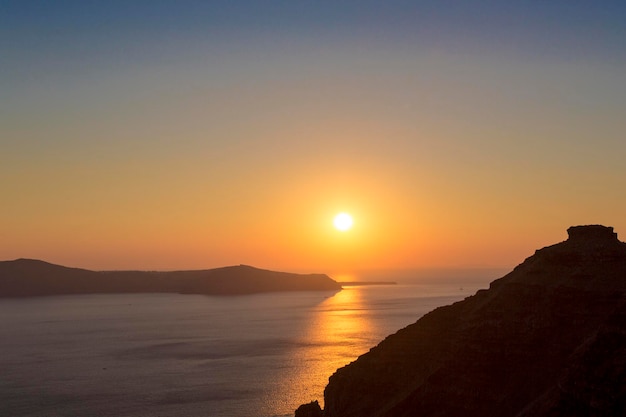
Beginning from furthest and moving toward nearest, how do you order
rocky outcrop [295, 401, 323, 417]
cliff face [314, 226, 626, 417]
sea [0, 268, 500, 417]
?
sea [0, 268, 500, 417]
rocky outcrop [295, 401, 323, 417]
cliff face [314, 226, 626, 417]

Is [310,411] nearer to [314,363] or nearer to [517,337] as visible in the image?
[517,337]

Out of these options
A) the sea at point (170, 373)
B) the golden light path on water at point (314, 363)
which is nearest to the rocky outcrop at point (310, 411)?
the sea at point (170, 373)

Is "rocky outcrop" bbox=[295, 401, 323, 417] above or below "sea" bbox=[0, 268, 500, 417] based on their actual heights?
above

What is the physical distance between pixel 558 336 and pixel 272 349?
121 m

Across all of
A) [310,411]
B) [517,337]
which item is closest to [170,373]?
[310,411]

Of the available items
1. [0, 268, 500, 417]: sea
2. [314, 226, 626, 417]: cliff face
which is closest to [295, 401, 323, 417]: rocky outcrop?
[314, 226, 626, 417]: cliff face

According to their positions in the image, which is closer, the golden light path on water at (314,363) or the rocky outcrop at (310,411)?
the rocky outcrop at (310,411)

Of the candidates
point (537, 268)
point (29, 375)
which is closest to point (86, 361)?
point (29, 375)

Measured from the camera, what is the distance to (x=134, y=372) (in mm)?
129875

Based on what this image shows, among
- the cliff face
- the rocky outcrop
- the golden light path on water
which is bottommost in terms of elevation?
the golden light path on water

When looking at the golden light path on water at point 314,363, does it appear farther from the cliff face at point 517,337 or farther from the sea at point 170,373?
the cliff face at point 517,337

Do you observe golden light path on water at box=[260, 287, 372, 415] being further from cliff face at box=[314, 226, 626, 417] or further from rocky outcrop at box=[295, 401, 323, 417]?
cliff face at box=[314, 226, 626, 417]

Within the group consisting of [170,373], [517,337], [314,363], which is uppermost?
[517,337]

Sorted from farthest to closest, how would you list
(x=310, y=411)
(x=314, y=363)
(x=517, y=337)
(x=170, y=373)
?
(x=314, y=363)
(x=170, y=373)
(x=310, y=411)
(x=517, y=337)
